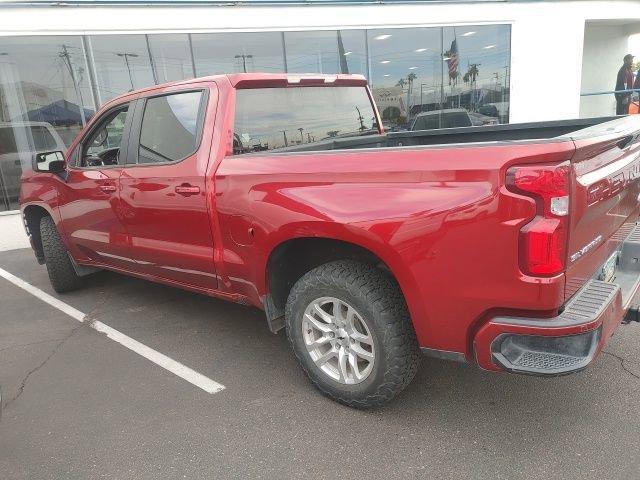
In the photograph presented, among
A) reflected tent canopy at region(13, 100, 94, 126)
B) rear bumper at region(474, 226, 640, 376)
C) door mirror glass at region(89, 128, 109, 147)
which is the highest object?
reflected tent canopy at region(13, 100, 94, 126)

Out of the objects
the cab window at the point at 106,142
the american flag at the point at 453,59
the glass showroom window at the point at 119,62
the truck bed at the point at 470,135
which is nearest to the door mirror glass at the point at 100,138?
the cab window at the point at 106,142

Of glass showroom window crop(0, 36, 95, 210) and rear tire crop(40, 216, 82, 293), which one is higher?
glass showroom window crop(0, 36, 95, 210)

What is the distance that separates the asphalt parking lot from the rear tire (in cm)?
135

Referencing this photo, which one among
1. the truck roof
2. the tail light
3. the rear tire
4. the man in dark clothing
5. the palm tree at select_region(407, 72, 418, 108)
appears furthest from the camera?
the man in dark clothing

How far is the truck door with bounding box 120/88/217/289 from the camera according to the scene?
3.31 meters

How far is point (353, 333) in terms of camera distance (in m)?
2.71

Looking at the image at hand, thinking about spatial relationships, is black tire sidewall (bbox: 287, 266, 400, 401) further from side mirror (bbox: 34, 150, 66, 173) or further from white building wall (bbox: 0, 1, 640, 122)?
white building wall (bbox: 0, 1, 640, 122)

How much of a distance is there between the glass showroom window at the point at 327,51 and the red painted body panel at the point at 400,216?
7.32 meters

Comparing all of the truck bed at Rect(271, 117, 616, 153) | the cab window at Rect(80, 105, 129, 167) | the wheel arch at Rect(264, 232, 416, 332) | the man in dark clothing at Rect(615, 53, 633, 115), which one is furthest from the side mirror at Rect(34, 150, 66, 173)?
the man in dark clothing at Rect(615, 53, 633, 115)

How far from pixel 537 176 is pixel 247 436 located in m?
1.92

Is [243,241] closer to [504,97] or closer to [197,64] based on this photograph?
[197,64]

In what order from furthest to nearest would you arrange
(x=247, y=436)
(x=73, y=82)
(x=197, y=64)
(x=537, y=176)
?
(x=197, y=64) → (x=73, y=82) → (x=247, y=436) → (x=537, y=176)

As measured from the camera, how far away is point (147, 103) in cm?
381

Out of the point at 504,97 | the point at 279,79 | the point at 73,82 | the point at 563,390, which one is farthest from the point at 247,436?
the point at 504,97
